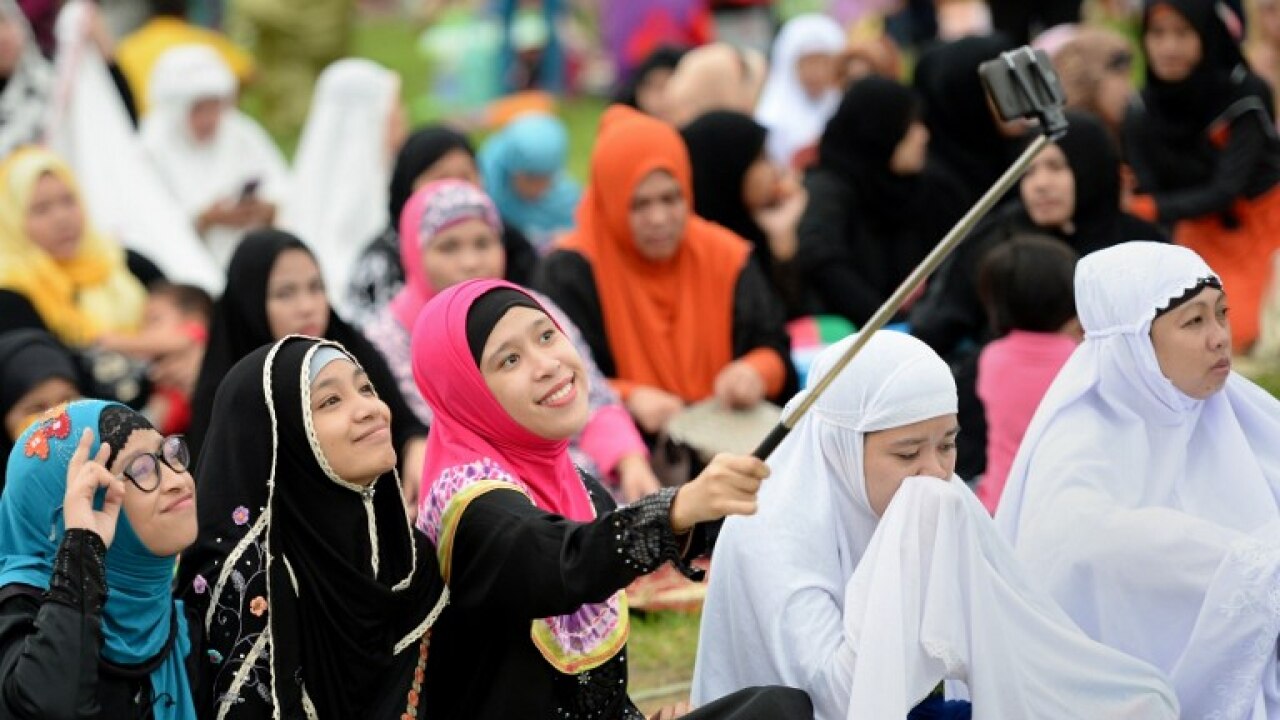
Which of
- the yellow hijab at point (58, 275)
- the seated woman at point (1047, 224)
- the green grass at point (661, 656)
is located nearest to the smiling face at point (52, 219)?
the yellow hijab at point (58, 275)

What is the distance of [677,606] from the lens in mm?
5555

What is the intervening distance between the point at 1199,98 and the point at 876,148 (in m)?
1.20

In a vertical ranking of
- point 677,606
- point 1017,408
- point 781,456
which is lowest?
point 677,606

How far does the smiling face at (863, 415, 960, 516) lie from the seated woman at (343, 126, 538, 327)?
2.98 metres

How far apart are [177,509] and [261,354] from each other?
367mm

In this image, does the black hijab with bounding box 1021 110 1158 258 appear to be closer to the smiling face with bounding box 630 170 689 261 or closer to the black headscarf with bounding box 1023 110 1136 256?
the black headscarf with bounding box 1023 110 1136 256

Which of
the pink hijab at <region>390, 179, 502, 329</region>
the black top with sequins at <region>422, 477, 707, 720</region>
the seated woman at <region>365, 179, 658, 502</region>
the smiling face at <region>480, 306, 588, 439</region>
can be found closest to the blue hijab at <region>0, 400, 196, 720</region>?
the black top with sequins at <region>422, 477, 707, 720</region>

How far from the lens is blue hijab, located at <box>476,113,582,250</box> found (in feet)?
27.0

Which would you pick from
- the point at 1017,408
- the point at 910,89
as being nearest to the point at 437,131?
the point at 910,89

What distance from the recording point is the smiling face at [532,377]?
12.6ft

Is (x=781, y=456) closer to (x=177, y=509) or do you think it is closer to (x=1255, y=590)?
(x=1255, y=590)

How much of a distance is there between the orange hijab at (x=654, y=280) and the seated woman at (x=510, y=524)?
94.6 inches

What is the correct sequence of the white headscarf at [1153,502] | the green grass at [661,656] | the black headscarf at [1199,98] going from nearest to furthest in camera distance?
the white headscarf at [1153,502], the green grass at [661,656], the black headscarf at [1199,98]

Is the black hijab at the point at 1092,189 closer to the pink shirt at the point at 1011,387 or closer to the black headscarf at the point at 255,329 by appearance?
the pink shirt at the point at 1011,387
